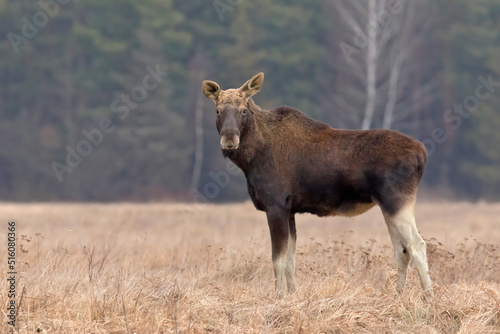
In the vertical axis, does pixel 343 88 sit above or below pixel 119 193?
above

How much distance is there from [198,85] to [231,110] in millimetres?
31525

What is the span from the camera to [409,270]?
9445 mm

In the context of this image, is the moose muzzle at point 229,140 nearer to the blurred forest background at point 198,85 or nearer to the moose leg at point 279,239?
the moose leg at point 279,239

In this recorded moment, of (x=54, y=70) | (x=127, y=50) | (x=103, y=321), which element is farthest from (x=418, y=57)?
(x=103, y=321)

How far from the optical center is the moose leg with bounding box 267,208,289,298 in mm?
8578

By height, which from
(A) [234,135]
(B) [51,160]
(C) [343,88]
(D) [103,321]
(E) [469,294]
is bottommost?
(D) [103,321]

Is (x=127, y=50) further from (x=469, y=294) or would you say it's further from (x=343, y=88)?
(x=469, y=294)

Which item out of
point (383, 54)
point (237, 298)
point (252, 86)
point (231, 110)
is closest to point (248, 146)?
point (231, 110)

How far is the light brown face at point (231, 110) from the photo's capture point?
28.1ft

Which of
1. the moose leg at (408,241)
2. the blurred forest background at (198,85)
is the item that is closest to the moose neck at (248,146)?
the moose leg at (408,241)

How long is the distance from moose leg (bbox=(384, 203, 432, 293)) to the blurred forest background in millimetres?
29627

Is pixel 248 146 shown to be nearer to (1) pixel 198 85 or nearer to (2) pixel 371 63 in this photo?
(2) pixel 371 63

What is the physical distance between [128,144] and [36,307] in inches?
1299

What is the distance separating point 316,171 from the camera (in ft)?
29.1
